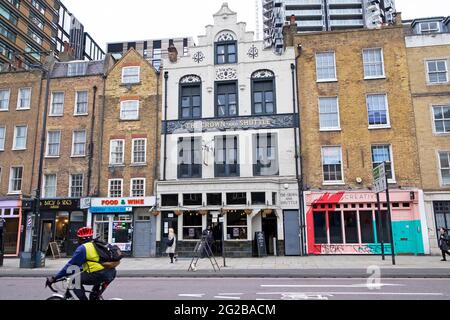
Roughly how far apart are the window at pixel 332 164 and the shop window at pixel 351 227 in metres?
2.25

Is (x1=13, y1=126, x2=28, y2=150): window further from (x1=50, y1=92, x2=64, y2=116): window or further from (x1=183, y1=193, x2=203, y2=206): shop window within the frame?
(x1=183, y1=193, x2=203, y2=206): shop window

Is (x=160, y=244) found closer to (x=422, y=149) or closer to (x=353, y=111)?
(x=353, y=111)

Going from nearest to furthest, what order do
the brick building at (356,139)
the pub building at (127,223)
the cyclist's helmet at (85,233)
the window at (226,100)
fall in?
the cyclist's helmet at (85,233) < the brick building at (356,139) < the pub building at (127,223) < the window at (226,100)

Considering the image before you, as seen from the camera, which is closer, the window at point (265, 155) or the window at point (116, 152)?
the window at point (265, 155)

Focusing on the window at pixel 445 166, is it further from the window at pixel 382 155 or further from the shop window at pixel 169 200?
the shop window at pixel 169 200

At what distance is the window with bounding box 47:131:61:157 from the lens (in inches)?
1046

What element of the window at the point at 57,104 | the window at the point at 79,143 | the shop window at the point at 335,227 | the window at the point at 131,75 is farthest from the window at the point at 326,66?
the window at the point at 57,104

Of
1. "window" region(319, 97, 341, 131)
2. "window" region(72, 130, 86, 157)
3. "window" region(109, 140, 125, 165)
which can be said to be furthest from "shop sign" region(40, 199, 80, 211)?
"window" region(319, 97, 341, 131)

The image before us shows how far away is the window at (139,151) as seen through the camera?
83.1 feet

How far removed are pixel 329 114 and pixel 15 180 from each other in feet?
75.8

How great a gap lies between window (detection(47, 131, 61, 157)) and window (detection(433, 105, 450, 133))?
26282 mm
